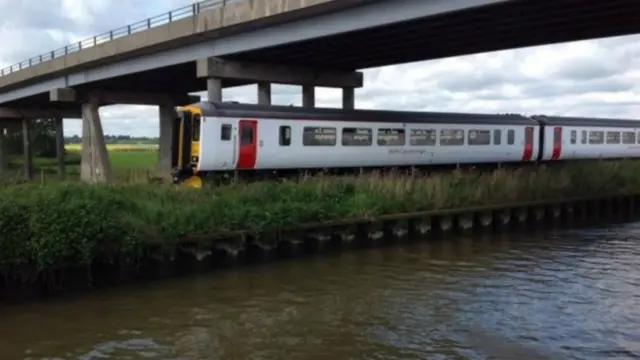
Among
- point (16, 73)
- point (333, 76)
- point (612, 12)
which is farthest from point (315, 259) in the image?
point (16, 73)

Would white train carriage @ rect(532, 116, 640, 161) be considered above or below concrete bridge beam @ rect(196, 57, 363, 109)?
below

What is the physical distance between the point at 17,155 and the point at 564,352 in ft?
278

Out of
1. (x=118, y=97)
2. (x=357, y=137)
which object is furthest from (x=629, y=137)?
(x=118, y=97)

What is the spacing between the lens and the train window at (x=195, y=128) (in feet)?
68.1

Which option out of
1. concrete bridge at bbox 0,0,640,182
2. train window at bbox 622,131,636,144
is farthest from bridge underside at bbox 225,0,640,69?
train window at bbox 622,131,636,144

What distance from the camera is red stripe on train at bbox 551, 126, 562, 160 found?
108 ft

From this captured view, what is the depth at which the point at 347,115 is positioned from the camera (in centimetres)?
2436

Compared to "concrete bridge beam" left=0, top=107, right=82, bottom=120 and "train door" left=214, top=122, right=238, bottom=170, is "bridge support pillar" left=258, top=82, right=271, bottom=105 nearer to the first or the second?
"train door" left=214, top=122, right=238, bottom=170

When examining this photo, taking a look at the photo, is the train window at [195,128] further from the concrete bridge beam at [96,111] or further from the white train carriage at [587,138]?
the concrete bridge beam at [96,111]

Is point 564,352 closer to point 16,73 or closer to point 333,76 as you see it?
point 333,76

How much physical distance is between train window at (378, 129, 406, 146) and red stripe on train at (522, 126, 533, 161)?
313 inches

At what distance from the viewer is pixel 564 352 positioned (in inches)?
354

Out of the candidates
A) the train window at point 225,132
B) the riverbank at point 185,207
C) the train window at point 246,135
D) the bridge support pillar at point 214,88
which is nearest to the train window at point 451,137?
the riverbank at point 185,207

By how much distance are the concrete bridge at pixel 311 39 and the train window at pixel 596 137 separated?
11017 mm
